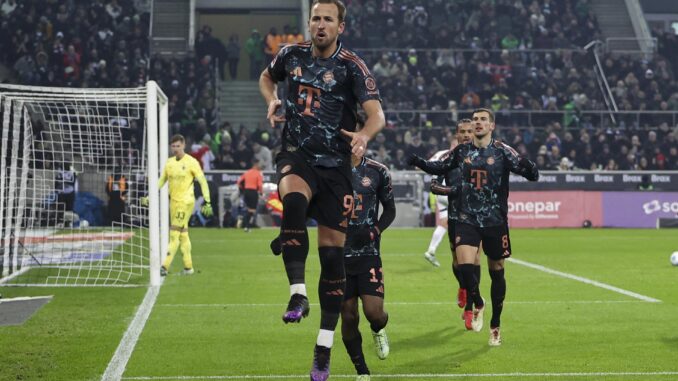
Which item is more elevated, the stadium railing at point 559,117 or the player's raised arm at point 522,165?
the stadium railing at point 559,117

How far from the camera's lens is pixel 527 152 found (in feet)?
124

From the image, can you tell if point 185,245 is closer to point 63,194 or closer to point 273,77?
point 63,194

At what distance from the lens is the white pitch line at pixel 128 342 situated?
8664 mm

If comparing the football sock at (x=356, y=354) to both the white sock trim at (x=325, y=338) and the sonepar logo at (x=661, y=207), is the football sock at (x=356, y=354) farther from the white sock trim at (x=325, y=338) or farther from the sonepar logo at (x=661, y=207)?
the sonepar logo at (x=661, y=207)

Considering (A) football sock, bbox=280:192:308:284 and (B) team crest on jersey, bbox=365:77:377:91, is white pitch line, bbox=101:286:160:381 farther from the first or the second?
(B) team crest on jersey, bbox=365:77:377:91

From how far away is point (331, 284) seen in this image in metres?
7.00

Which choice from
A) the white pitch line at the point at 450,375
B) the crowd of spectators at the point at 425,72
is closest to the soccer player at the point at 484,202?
Result: the white pitch line at the point at 450,375

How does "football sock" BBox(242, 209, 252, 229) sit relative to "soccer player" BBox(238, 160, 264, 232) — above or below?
below

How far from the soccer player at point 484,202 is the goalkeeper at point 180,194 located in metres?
8.06

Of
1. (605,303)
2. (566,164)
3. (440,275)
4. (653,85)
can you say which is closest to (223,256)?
(440,275)

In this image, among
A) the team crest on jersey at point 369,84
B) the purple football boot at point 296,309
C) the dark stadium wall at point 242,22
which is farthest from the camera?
the dark stadium wall at point 242,22

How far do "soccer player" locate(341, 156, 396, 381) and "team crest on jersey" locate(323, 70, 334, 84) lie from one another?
1.89 m

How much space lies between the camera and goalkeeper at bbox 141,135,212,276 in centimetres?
1828

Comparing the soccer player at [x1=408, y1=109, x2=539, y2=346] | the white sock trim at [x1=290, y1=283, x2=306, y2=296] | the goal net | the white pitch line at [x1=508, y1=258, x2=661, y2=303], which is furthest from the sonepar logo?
the white sock trim at [x1=290, y1=283, x2=306, y2=296]
